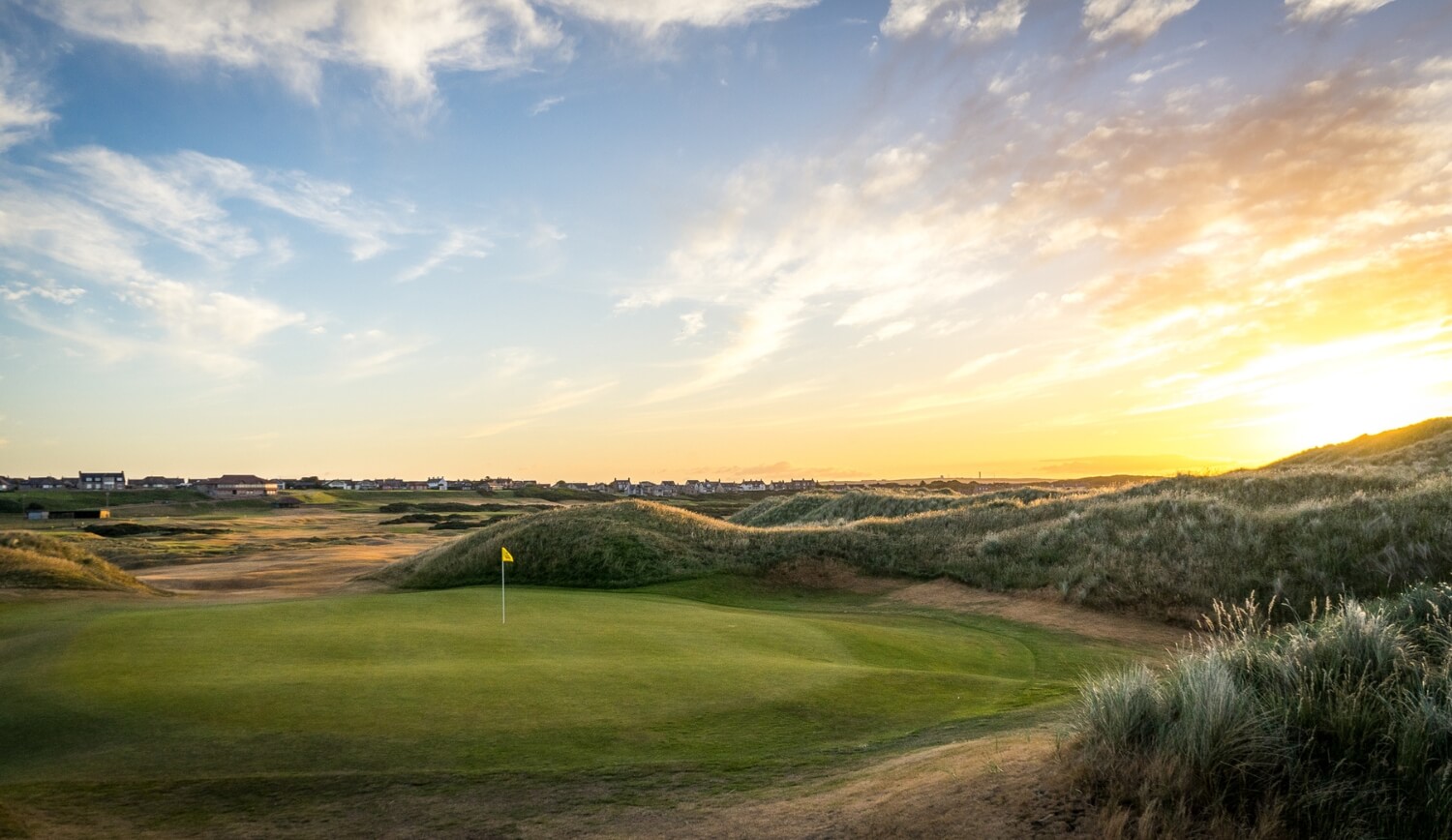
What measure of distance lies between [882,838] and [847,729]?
4.28 m

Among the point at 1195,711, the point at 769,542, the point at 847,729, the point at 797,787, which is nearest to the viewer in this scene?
the point at 1195,711

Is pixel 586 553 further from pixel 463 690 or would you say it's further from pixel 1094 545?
pixel 463 690

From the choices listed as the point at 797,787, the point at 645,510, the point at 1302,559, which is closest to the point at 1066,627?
the point at 1302,559

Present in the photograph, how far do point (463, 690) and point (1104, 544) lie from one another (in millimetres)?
21478

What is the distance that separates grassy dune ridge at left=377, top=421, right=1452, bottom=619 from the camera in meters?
20.7

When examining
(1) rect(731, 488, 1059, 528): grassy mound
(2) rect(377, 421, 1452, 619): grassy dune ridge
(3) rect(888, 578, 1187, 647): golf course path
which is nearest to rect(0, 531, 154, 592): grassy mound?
(2) rect(377, 421, 1452, 619): grassy dune ridge

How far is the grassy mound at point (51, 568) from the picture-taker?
22.5 metres

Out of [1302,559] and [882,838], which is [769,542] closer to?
[1302,559]

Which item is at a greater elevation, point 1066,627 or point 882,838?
point 882,838

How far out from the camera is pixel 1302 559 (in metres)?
21.1

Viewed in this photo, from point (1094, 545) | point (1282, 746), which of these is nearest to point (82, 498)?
point (1094, 545)

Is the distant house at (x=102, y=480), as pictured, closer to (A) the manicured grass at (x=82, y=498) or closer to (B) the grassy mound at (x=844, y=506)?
(A) the manicured grass at (x=82, y=498)

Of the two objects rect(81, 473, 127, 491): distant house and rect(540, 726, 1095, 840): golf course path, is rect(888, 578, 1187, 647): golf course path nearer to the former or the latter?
rect(540, 726, 1095, 840): golf course path

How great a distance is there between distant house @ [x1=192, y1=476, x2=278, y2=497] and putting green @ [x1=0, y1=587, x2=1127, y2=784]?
159790 mm
